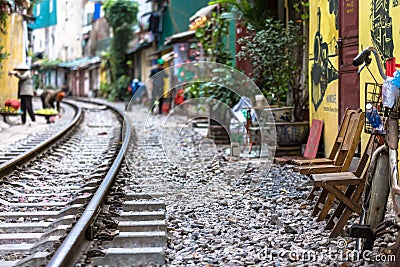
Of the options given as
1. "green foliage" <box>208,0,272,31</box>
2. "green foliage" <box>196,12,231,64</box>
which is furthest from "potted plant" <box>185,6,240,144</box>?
"green foliage" <box>208,0,272,31</box>

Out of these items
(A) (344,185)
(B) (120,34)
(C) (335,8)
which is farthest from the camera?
(B) (120,34)

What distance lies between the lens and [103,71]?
4988cm

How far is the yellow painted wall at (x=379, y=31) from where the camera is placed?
693cm

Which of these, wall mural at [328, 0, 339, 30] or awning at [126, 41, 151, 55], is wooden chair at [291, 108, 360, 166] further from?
awning at [126, 41, 151, 55]

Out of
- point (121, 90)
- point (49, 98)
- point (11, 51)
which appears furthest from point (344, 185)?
point (121, 90)

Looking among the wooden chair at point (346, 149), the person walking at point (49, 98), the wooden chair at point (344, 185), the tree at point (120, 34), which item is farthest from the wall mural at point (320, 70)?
the tree at point (120, 34)

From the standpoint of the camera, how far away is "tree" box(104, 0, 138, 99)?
41.3 metres

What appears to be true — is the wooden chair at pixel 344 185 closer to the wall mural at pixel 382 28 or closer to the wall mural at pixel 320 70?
the wall mural at pixel 382 28

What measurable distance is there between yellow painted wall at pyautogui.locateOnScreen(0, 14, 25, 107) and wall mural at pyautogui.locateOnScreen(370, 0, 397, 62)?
14.4 meters

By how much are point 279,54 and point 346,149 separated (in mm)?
6007

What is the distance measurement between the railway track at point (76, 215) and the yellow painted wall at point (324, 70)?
314 cm

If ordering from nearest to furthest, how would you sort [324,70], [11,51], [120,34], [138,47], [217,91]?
[324,70], [217,91], [11,51], [138,47], [120,34]

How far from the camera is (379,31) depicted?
7.48 meters

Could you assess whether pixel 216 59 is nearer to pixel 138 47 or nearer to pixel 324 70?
pixel 324 70
